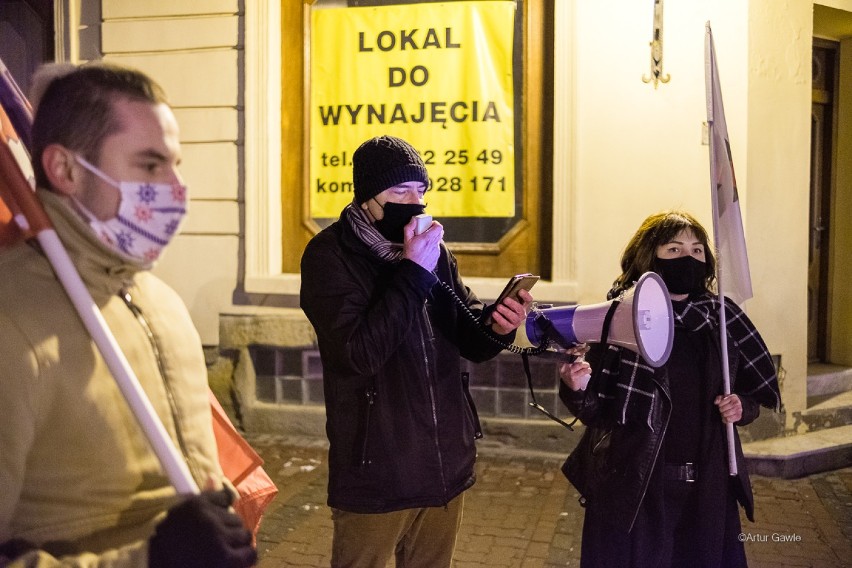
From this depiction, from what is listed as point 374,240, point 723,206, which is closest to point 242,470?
point 374,240

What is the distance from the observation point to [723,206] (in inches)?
124

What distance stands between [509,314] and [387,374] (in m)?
0.49

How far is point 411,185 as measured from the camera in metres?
2.64

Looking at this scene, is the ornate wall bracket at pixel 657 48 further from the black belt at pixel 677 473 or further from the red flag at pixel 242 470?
the red flag at pixel 242 470

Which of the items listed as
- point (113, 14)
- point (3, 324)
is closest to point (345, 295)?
point (3, 324)

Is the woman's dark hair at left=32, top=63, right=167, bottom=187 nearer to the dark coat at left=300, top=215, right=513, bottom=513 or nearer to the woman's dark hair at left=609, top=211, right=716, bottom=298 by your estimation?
the dark coat at left=300, top=215, right=513, bottom=513

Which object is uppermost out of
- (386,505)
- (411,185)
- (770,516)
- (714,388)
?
(411,185)

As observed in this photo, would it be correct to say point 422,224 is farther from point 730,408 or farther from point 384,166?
point 730,408

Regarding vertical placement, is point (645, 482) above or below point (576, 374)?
below

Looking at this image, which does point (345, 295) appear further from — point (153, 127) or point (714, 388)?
point (714, 388)

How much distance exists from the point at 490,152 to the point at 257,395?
2.99m

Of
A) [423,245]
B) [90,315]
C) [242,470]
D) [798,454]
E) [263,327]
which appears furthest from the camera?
[263,327]

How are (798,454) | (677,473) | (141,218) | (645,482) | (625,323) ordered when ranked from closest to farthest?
(141,218)
(625,323)
(645,482)
(677,473)
(798,454)

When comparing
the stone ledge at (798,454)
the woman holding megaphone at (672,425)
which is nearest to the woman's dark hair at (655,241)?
the woman holding megaphone at (672,425)
